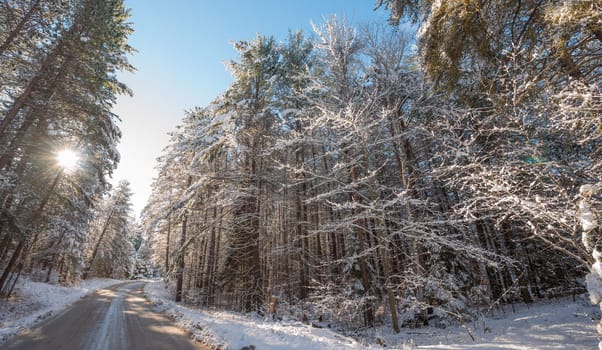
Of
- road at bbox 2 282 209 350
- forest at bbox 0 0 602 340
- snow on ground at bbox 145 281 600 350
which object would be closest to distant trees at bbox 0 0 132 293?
forest at bbox 0 0 602 340

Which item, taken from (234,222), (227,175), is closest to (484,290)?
(234,222)

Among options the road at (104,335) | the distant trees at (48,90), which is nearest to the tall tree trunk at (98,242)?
the distant trees at (48,90)

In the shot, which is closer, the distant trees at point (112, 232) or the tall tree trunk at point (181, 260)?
the tall tree trunk at point (181, 260)

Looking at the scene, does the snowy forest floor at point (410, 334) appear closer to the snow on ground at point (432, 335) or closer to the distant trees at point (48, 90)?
the snow on ground at point (432, 335)

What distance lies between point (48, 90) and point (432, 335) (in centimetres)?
1746

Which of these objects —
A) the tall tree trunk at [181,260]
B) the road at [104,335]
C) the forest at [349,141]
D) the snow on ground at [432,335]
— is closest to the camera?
the forest at [349,141]

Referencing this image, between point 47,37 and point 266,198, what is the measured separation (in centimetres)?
1081

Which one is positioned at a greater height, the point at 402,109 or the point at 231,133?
the point at 402,109

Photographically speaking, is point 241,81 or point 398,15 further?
point 241,81

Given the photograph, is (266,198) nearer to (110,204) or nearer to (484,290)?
(484,290)

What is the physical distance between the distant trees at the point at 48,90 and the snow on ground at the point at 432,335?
9052 millimetres

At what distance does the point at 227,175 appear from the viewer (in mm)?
12352

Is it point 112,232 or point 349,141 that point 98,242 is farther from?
point 349,141

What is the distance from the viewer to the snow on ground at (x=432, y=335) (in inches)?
222
